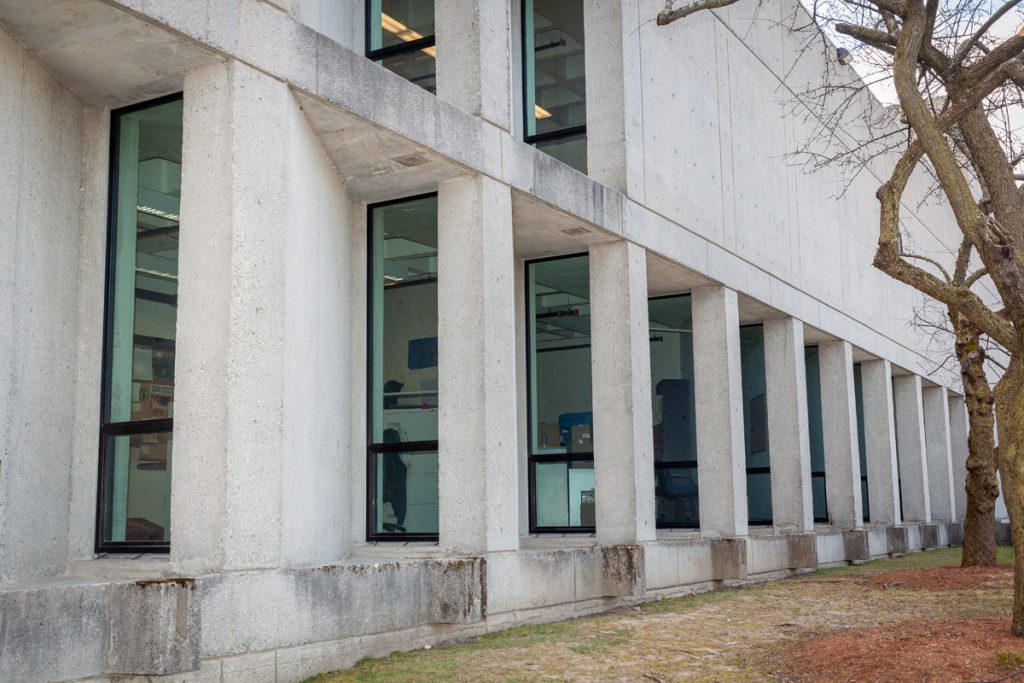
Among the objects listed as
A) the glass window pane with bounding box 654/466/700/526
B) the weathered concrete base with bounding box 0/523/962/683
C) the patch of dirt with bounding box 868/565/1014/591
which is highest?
the glass window pane with bounding box 654/466/700/526

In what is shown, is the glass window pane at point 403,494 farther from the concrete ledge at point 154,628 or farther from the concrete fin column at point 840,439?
the concrete fin column at point 840,439

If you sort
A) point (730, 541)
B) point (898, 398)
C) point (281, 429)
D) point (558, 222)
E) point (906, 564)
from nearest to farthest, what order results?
point (281, 429)
point (558, 222)
point (730, 541)
point (906, 564)
point (898, 398)

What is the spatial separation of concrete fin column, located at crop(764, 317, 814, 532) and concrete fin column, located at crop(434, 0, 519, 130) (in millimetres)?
9628

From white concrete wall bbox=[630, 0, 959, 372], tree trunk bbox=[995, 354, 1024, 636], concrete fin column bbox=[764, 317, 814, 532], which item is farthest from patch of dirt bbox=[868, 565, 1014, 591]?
tree trunk bbox=[995, 354, 1024, 636]

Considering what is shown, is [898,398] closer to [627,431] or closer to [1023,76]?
[627,431]

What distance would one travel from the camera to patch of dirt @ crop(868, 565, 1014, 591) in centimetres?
1320

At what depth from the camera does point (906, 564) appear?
1894 cm

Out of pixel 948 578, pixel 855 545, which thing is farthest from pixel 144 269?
pixel 855 545

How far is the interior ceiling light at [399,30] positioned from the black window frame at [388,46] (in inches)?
7.9

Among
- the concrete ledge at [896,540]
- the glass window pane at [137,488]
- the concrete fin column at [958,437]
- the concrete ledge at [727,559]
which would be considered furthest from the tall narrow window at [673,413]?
the concrete fin column at [958,437]

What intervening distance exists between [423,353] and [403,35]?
12.7 ft

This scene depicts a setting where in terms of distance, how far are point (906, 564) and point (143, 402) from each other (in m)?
15.1

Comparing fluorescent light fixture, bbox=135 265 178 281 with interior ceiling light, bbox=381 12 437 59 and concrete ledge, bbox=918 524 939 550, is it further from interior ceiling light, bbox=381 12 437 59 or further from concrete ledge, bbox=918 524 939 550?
concrete ledge, bbox=918 524 939 550

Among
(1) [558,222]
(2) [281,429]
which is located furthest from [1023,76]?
(2) [281,429]
